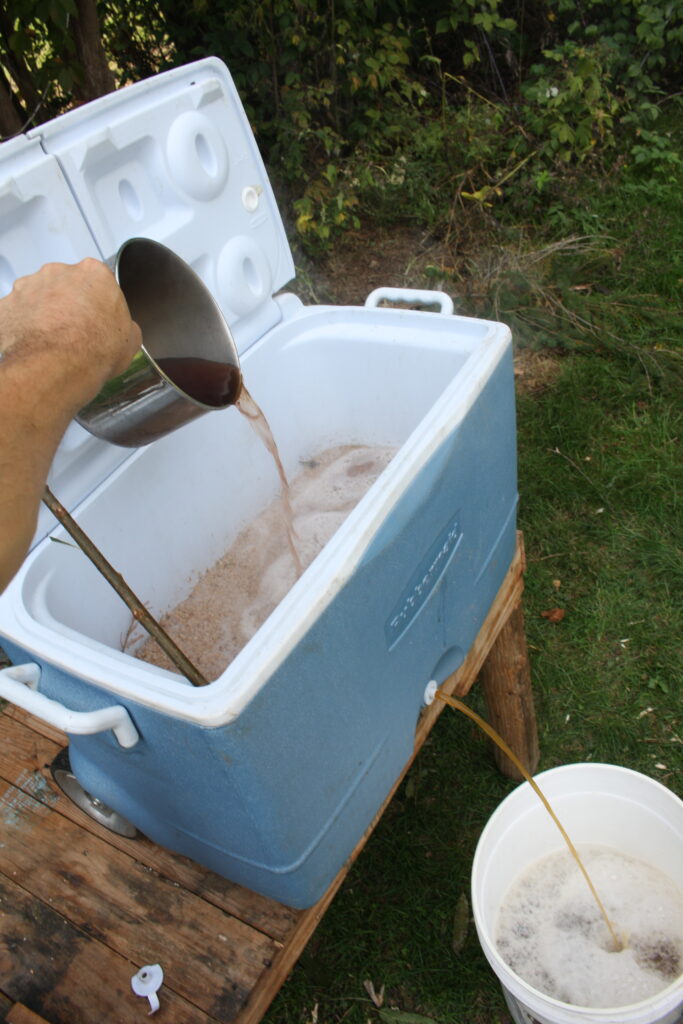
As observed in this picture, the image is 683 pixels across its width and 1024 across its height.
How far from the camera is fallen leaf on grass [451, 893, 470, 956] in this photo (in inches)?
63.7

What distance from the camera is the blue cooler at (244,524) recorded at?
2.99ft

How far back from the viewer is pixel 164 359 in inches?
51.2

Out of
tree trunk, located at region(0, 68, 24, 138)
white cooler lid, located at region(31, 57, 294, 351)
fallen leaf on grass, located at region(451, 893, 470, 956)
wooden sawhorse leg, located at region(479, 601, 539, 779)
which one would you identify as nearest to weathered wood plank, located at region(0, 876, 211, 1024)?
fallen leaf on grass, located at region(451, 893, 470, 956)

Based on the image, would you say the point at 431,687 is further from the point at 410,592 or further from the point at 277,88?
the point at 277,88

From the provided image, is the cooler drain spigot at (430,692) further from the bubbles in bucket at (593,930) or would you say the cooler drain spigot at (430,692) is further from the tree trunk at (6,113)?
the tree trunk at (6,113)

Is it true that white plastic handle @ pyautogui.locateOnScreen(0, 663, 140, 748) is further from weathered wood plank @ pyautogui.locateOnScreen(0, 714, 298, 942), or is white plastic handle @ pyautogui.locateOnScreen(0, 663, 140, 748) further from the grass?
the grass

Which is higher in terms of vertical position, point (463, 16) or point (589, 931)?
point (463, 16)

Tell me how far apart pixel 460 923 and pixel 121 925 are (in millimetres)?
719

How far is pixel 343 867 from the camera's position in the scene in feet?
3.80

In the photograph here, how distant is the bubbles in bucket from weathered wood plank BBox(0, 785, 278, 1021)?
1.47 ft

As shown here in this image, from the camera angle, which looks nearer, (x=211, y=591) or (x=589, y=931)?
(x=589, y=931)

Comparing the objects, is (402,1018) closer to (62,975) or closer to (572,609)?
(62,975)

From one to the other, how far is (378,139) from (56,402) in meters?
2.79

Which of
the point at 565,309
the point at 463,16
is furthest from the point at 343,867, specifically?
the point at 463,16
